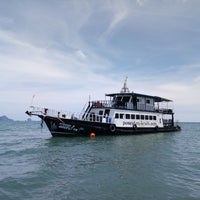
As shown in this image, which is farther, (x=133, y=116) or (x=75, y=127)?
(x=133, y=116)

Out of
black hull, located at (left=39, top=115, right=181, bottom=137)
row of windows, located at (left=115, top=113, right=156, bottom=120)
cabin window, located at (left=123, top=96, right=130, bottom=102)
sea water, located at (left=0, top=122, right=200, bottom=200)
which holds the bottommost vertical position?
sea water, located at (left=0, top=122, right=200, bottom=200)

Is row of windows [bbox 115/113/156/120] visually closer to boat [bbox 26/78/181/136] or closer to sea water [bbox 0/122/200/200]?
boat [bbox 26/78/181/136]

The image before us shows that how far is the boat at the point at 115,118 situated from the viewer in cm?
2655

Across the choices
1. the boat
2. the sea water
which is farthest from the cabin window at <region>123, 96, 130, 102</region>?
the sea water

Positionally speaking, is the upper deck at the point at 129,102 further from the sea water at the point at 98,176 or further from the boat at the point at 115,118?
the sea water at the point at 98,176

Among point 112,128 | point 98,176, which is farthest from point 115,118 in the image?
point 98,176

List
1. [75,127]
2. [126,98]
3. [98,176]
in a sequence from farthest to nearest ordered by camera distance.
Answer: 1. [126,98]
2. [75,127]
3. [98,176]

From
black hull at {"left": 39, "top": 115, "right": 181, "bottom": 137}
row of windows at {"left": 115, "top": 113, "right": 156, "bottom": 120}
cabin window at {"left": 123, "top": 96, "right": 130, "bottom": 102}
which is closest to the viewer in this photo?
black hull at {"left": 39, "top": 115, "right": 181, "bottom": 137}

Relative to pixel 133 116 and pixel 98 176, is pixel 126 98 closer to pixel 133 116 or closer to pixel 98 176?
pixel 133 116

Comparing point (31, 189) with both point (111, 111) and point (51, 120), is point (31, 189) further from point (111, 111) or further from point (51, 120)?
point (111, 111)

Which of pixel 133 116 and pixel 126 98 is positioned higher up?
pixel 126 98

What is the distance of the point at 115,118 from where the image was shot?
30.1 meters

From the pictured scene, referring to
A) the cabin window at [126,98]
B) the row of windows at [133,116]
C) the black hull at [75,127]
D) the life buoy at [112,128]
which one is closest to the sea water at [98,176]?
the black hull at [75,127]

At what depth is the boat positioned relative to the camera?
26547mm
